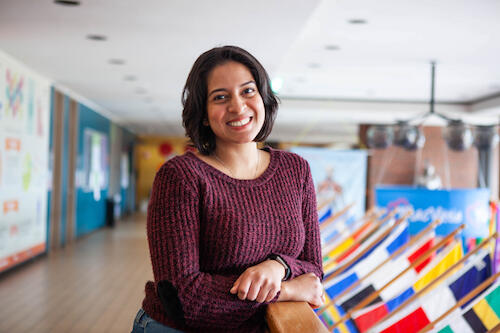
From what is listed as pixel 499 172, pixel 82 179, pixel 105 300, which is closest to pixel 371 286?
pixel 105 300

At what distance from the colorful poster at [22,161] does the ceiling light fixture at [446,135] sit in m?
4.46

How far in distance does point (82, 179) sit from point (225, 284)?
1009 cm

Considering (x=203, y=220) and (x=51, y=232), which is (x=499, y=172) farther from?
(x=203, y=220)

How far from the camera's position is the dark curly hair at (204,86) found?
1.22 metres

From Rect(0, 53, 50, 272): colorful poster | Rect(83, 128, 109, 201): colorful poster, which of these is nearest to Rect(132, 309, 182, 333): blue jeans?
Rect(0, 53, 50, 272): colorful poster

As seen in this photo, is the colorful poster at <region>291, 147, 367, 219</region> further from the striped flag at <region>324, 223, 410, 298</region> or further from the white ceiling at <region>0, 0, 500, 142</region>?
the striped flag at <region>324, 223, 410, 298</region>

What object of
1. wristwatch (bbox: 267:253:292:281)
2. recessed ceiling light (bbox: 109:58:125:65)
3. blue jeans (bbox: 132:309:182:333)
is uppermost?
recessed ceiling light (bbox: 109:58:125:65)

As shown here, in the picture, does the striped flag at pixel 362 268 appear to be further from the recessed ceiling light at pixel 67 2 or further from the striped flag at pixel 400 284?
the recessed ceiling light at pixel 67 2

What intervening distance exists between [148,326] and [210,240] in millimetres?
223

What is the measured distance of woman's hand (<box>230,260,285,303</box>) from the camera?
3.59 ft

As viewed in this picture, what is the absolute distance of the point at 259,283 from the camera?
1.10 meters

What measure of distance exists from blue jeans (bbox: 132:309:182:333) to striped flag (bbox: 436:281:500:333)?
49.3 inches

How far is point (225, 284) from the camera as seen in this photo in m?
1.11

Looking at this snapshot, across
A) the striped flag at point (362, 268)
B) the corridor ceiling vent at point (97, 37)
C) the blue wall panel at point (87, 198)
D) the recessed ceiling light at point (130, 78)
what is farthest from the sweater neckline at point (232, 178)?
the blue wall panel at point (87, 198)
